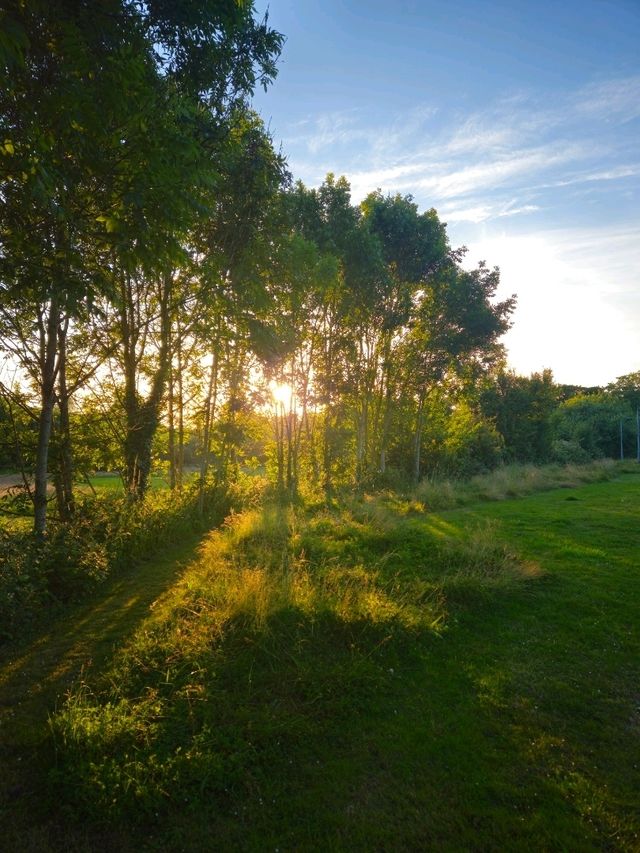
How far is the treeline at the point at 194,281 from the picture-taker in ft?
12.5

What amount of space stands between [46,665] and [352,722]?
328 cm

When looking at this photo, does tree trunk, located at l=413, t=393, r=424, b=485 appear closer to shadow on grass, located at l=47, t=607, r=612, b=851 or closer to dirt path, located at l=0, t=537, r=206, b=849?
dirt path, located at l=0, t=537, r=206, b=849

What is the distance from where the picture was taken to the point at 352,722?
12.5 ft

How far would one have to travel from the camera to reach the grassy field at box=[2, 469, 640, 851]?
2807mm

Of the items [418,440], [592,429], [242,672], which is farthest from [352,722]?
[592,429]

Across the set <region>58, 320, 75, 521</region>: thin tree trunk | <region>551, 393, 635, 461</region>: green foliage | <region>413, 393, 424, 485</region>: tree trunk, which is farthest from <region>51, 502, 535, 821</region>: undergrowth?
<region>551, 393, 635, 461</region>: green foliage

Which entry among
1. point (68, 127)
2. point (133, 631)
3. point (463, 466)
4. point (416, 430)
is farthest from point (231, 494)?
point (463, 466)

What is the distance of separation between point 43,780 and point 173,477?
34.2 ft

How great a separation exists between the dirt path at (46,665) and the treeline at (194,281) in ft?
5.30

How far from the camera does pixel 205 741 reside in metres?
3.39

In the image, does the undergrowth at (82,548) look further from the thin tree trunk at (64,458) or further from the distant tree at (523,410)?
the distant tree at (523,410)

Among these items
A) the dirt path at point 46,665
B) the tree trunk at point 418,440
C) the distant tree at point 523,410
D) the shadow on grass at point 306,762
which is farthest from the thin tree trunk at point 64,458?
the distant tree at point 523,410

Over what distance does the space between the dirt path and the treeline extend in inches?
63.6

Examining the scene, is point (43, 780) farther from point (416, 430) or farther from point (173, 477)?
point (416, 430)
